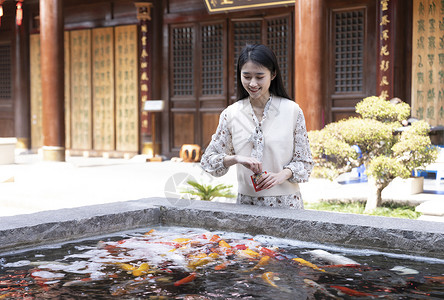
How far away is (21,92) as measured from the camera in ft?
49.8

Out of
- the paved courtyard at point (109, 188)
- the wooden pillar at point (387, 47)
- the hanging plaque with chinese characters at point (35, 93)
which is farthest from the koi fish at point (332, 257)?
the hanging plaque with chinese characters at point (35, 93)

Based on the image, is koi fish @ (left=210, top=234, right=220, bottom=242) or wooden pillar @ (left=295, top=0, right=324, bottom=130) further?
wooden pillar @ (left=295, top=0, right=324, bottom=130)

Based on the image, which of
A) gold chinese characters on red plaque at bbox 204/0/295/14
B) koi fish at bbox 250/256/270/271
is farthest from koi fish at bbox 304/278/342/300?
gold chinese characters on red plaque at bbox 204/0/295/14

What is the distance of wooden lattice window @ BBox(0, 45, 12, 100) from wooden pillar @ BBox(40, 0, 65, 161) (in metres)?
4.57

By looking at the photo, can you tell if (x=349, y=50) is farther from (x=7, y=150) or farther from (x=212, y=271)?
(x=212, y=271)

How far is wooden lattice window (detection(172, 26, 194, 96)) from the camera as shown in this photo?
12625 mm

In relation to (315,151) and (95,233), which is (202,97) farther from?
(95,233)

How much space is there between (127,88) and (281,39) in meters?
3.98

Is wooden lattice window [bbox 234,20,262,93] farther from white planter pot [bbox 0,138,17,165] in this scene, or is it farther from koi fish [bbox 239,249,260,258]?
koi fish [bbox 239,249,260,258]

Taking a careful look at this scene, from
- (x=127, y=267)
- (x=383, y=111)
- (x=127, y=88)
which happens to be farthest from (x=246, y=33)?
(x=127, y=267)

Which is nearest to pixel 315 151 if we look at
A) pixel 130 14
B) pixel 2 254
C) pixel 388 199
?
pixel 388 199

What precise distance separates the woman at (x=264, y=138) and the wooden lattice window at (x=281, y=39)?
26.6ft

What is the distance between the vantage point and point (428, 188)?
8.09 meters

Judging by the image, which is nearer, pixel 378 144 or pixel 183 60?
pixel 378 144
